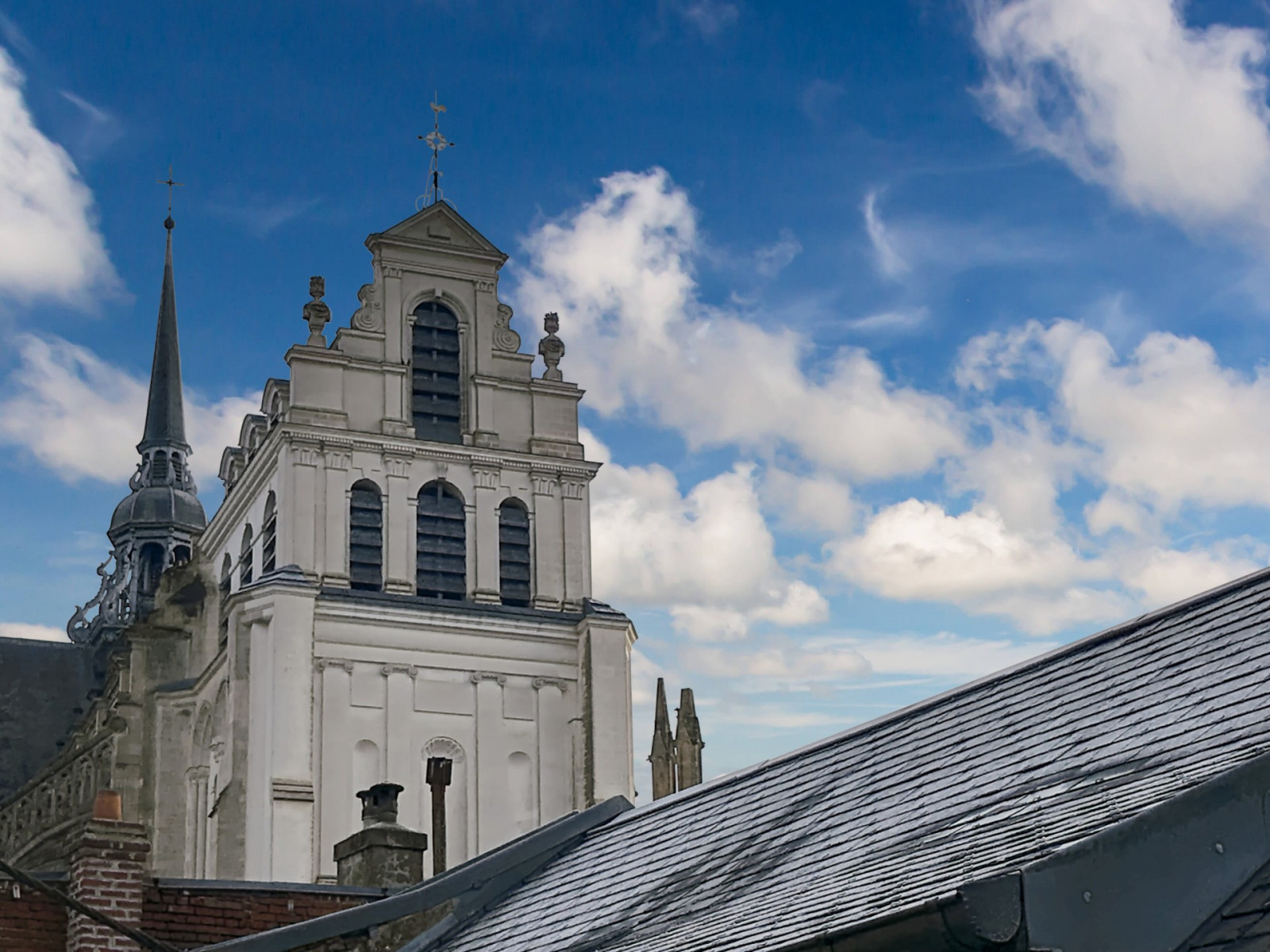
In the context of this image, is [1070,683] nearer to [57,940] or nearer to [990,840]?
[990,840]

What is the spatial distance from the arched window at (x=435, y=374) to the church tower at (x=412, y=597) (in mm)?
53

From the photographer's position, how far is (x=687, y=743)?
45.8 m

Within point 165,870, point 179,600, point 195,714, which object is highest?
point 179,600

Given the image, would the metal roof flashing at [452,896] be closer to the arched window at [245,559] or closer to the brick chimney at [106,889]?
the brick chimney at [106,889]

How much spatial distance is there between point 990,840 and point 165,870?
44386 millimetres

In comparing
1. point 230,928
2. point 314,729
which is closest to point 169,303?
point 314,729

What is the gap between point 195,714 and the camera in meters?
52.4

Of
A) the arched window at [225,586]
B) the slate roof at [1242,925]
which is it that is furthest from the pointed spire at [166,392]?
the slate roof at [1242,925]

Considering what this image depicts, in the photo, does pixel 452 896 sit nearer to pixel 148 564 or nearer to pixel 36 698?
pixel 36 698

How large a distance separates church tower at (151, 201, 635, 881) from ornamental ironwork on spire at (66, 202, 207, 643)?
24.7 m

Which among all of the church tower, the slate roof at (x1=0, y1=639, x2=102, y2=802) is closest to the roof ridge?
the church tower

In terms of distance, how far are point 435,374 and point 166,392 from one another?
3250 centimetres

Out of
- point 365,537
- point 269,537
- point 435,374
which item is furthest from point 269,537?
point 435,374

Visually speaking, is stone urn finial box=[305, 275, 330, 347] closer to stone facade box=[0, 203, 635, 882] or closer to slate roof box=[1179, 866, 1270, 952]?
stone facade box=[0, 203, 635, 882]
